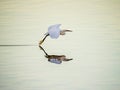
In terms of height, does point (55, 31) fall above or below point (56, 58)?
above

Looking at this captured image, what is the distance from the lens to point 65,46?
1.13 meters

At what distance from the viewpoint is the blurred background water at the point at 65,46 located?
1.12m

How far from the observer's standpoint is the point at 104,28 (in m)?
1.13

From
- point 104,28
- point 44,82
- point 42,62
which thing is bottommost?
point 44,82

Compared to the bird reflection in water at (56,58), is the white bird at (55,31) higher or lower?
higher

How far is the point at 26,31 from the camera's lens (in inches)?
45.3

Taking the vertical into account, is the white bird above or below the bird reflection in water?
above

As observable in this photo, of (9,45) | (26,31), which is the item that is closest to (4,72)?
(9,45)

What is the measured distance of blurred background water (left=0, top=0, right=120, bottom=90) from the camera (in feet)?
3.69

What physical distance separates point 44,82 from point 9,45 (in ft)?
0.93

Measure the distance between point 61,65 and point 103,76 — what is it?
0.23 meters
